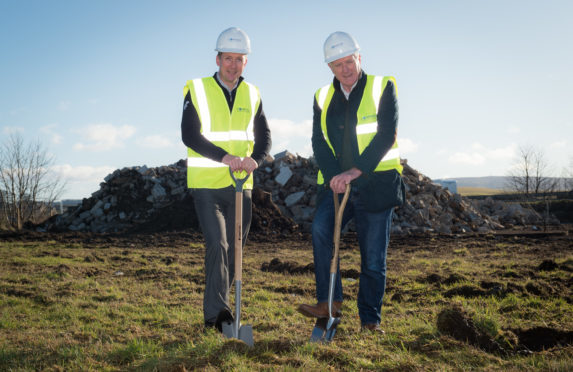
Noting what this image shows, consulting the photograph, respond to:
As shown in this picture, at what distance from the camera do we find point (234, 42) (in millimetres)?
3770

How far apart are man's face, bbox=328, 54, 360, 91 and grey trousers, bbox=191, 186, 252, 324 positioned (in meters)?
1.28

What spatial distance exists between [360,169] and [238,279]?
1318 millimetres

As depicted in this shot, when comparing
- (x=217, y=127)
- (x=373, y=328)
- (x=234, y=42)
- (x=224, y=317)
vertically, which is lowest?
(x=373, y=328)

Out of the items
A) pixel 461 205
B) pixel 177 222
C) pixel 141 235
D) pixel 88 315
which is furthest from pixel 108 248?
pixel 461 205

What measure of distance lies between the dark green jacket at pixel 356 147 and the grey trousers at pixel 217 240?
31.8 inches

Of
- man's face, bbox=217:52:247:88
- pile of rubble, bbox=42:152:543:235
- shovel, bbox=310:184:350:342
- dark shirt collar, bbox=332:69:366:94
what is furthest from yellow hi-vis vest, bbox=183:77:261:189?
pile of rubble, bbox=42:152:543:235

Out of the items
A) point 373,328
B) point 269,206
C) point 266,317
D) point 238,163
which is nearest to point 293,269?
point 266,317

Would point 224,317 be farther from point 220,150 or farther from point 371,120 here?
point 371,120

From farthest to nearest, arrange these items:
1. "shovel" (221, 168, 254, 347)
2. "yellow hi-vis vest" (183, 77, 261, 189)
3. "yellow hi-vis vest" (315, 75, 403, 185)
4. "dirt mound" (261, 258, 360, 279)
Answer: "dirt mound" (261, 258, 360, 279) → "yellow hi-vis vest" (183, 77, 261, 189) → "yellow hi-vis vest" (315, 75, 403, 185) → "shovel" (221, 168, 254, 347)

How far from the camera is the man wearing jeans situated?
3629mm

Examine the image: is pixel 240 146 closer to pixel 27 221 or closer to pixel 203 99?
pixel 203 99

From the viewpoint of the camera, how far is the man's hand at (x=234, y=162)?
11.9ft

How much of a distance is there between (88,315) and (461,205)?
16.5 metres

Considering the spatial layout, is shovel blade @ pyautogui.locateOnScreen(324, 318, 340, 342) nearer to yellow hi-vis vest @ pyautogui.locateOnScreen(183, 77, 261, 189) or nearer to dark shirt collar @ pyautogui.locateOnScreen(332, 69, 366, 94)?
yellow hi-vis vest @ pyautogui.locateOnScreen(183, 77, 261, 189)
